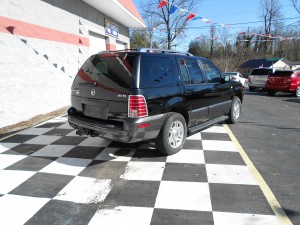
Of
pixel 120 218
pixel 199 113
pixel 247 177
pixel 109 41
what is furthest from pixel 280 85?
pixel 120 218

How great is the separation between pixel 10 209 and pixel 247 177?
3097mm

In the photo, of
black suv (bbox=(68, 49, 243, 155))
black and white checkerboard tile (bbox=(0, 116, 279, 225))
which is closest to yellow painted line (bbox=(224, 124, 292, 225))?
black and white checkerboard tile (bbox=(0, 116, 279, 225))

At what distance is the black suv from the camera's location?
4004 mm

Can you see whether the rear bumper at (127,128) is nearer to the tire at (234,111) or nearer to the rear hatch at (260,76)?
the tire at (234,111)

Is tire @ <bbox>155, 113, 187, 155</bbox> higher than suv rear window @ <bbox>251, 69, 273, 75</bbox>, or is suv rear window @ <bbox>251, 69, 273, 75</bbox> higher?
suv rear window @ <bbox>251, 69, 273, 75</bbox>

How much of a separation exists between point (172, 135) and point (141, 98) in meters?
1.10

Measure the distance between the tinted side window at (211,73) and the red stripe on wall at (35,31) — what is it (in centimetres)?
501

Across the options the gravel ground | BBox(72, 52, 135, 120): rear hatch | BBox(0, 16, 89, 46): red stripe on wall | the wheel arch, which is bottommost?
the gravel ground

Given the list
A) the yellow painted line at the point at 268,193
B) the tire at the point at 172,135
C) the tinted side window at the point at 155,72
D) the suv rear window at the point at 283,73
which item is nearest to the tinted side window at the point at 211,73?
the tinted side window at the point at 155,72

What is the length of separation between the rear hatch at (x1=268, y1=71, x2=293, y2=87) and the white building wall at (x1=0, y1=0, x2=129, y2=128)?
10.5m

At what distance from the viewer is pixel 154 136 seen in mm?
4340

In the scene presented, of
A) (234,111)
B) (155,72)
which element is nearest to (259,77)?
(234,111)

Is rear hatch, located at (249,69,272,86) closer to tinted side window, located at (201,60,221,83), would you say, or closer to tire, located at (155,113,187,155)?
tinted side window, located at (201,60,221,83)

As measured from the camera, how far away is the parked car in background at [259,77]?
1677 cm
